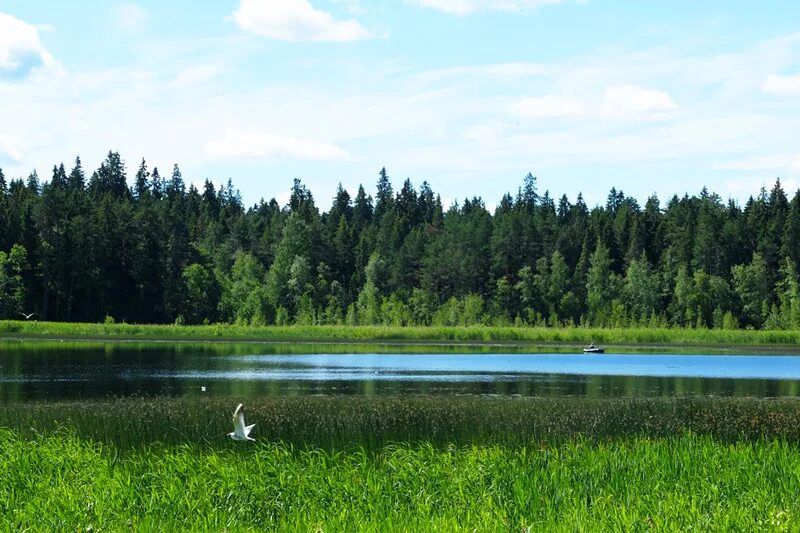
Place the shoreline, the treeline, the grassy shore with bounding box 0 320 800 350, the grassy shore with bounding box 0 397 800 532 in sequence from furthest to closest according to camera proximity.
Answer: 1. the treeline
2. the grassy shore with bounding box 0 320 800 350
3. the shoreline
4. the grassy shore with bounding box 0 397 800 532

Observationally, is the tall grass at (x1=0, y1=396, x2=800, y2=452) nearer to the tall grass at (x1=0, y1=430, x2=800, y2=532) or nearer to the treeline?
the tall grass at (x1=0, y1=430, x2=800, y2=532)

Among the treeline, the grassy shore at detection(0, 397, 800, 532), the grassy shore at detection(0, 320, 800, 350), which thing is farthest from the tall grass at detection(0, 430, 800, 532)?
the treeline

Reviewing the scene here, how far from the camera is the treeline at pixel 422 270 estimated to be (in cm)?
13062

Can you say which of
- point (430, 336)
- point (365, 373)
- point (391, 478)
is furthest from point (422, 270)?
point (391, 478)

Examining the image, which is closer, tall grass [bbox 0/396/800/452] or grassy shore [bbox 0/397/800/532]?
grassy shore [bbox 0/397/800/532]

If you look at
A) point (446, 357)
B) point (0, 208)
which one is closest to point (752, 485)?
point (446, 357)

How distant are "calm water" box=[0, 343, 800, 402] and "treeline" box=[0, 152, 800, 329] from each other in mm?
41563

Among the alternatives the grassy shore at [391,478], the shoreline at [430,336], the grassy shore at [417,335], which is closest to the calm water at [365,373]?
the shoreline at [430,336]

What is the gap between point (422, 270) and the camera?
6471 inches

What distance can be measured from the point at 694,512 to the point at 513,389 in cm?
3174

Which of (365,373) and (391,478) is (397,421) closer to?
(391,478)

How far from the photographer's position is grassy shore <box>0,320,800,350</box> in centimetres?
10121

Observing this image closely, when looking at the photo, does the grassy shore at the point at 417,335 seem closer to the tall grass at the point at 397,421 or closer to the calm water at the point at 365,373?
the calm water at the point at 365,373

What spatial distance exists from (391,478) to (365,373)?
40147 millimetres
